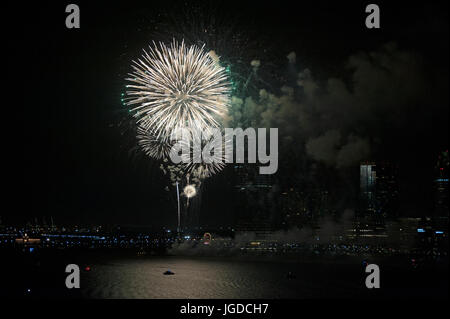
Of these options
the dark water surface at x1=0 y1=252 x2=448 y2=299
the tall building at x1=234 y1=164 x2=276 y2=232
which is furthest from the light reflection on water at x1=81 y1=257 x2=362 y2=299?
the tall building at x1=234 y1=164 x2=276 y2=232

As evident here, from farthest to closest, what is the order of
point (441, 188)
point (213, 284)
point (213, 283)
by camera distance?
point (441, 188) → point (213, 283) → point (213, 284)

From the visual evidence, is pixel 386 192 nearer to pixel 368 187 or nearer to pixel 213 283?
pixel 368 187

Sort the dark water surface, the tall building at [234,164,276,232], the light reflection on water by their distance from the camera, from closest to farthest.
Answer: the dark water surface
the light reflection on water
the tall building at [234,164,276,232]

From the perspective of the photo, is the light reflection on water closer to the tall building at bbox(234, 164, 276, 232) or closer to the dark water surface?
the dark water surface

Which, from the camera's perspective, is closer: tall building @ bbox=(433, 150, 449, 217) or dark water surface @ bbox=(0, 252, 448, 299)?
dark water surface @ bbox=(0, 252, 448, 299)

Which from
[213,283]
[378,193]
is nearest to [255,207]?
[378,193]

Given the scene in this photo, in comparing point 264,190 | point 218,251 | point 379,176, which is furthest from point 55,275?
point 379,176

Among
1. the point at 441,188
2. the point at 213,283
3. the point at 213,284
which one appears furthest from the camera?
the point at 441,188

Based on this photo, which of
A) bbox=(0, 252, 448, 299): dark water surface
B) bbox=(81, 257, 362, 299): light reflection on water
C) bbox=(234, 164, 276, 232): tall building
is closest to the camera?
bbox=(0, 252, 448, 299): dark water surface
